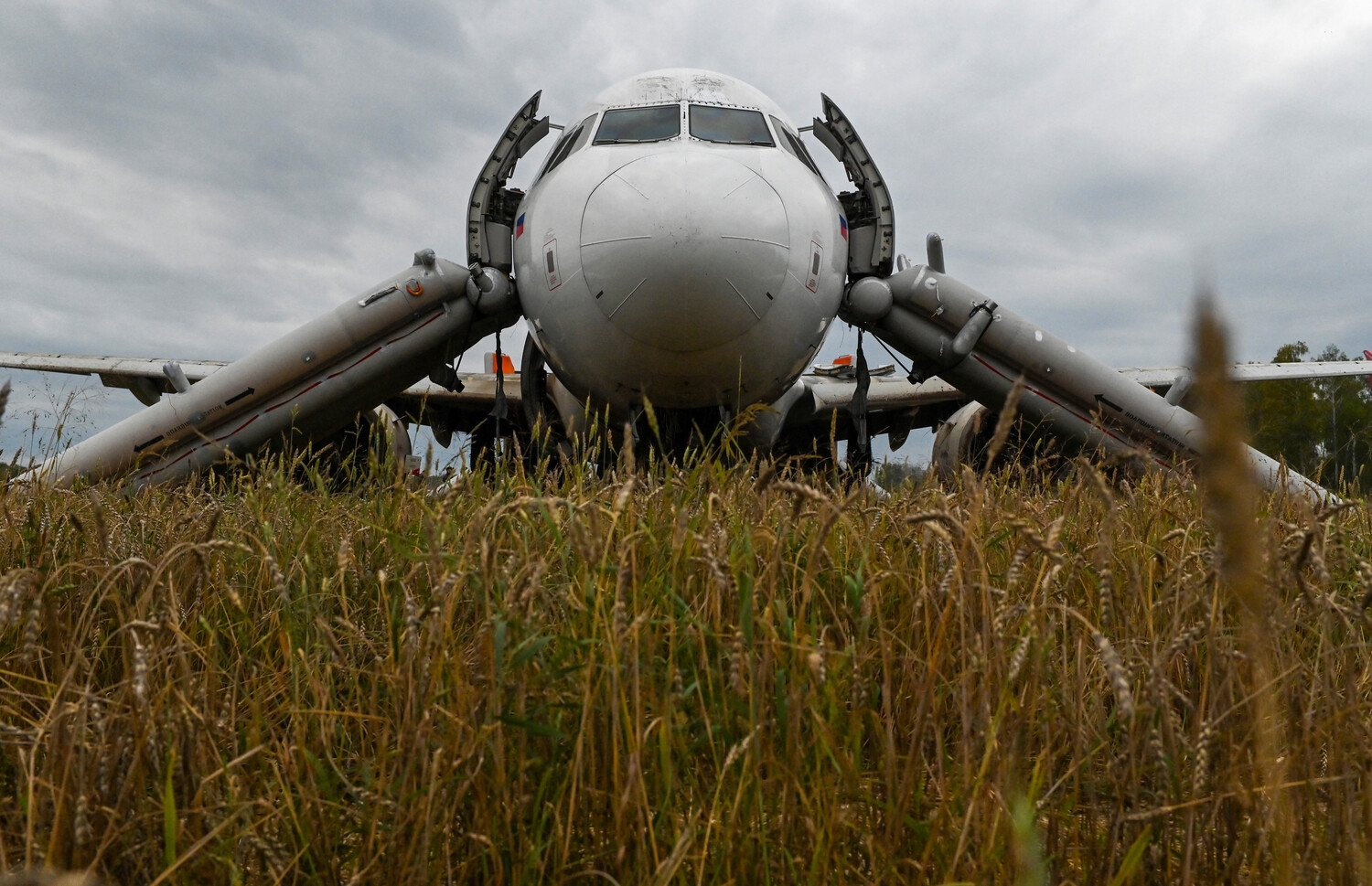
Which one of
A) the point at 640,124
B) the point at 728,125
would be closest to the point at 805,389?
the point at 728,125

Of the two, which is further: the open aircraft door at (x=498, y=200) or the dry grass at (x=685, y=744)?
the open aircraft door at (x=498, y=200)

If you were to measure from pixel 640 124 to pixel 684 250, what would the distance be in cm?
191

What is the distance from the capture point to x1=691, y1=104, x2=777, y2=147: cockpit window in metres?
6.32

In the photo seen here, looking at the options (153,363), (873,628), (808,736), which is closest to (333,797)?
(808,736)

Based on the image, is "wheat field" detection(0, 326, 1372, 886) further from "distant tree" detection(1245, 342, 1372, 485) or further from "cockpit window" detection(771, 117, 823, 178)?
"cockpit window" detection(771, 117, 823, 178)

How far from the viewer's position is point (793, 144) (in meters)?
6.90

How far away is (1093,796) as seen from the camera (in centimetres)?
143

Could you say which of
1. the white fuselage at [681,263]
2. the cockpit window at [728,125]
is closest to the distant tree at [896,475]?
the white fuselage at [681,263]

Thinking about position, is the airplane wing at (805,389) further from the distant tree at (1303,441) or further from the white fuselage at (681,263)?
the white fuselage at (681,263)

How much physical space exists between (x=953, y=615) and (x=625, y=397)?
418 centimetres

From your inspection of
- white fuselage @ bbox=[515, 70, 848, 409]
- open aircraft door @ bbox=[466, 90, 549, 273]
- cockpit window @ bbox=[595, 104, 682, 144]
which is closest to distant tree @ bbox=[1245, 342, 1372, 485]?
white fuselage @ bbox=[515, 70, 848, 409]

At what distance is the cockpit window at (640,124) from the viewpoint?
630 centimetres

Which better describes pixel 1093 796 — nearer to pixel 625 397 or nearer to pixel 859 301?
pixel 625 397

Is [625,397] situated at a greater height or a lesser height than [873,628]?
greater
